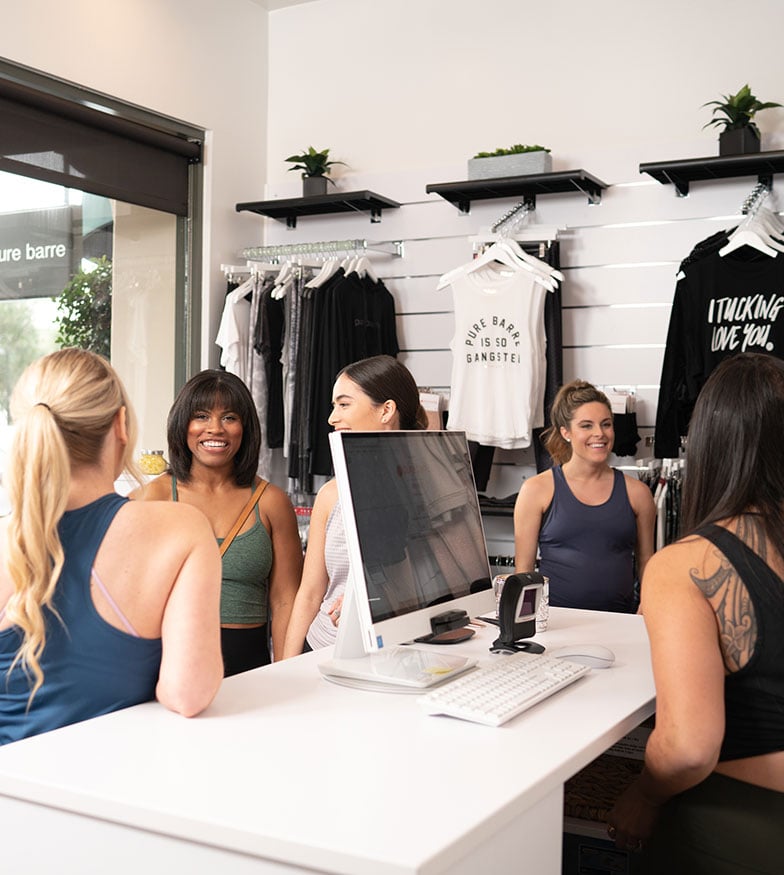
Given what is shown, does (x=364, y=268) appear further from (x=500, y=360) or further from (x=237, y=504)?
(x=237, y=504)

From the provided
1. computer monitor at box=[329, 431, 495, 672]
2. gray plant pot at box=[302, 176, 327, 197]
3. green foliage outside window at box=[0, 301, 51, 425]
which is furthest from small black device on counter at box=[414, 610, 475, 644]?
gray plant pot at box=[302, 176, 327, 197]

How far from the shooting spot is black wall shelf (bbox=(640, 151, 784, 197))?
433cm

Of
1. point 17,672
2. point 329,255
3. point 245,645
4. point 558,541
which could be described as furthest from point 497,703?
point 329,255

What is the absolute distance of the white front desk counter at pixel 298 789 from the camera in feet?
4.27

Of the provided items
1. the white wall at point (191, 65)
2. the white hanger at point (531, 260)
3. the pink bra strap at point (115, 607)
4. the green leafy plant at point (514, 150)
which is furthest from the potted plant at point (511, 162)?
the pink bra strap at point (115, 607)

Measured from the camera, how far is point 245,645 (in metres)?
2.86

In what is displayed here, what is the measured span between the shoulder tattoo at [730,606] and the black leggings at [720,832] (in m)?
0.25

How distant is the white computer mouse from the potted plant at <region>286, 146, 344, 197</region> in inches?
145

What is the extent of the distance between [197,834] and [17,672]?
1.79 feet

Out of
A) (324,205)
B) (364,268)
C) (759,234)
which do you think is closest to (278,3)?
(324,205)

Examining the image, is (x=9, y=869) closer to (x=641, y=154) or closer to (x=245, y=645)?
(x=245, y=645)

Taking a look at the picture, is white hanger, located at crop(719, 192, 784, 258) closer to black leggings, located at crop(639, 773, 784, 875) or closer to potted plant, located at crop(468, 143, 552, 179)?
potted plant, located at crop(468, 143, 552, 179)

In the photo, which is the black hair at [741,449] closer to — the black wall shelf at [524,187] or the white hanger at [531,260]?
the white hanger at [531,260]

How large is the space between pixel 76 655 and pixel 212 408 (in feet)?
4.35
